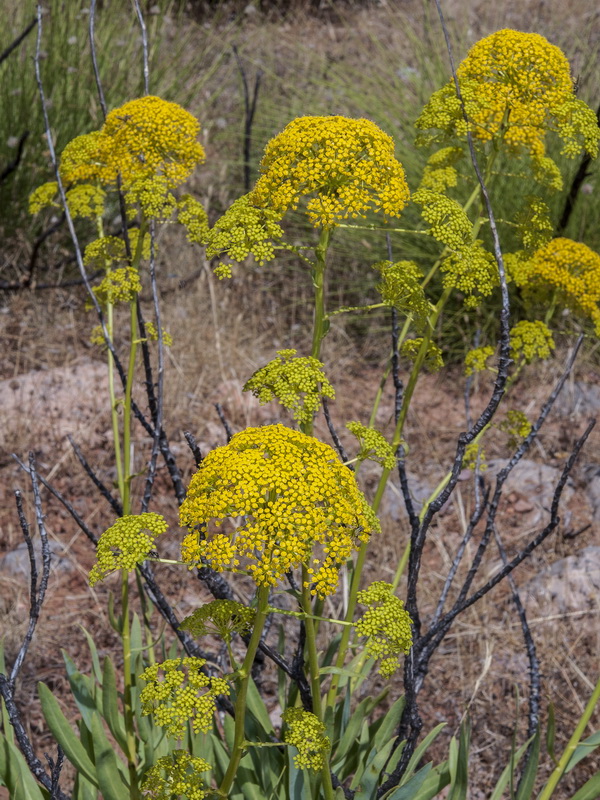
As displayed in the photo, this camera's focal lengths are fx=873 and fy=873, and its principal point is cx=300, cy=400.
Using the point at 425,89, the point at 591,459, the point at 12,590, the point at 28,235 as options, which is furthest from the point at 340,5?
the point at 12,590

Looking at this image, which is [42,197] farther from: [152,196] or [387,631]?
[387,631]

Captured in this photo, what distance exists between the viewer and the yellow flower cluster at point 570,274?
2496 millimetres

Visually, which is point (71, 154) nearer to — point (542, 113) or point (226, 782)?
point (542, 113)

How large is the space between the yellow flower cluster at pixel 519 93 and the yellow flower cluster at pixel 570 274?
55 cm

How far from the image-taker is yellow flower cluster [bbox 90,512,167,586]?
138 cm

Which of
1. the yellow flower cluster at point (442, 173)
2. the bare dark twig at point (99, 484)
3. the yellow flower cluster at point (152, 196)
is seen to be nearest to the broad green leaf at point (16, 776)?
the bare dark twig at point (99, 484)

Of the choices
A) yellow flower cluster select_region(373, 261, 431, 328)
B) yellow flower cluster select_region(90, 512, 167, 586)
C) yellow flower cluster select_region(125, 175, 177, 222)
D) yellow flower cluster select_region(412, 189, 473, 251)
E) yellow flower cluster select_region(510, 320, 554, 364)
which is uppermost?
yellow flower cluster select_region(412, 189, 473, 251)

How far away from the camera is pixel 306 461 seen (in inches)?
54.0

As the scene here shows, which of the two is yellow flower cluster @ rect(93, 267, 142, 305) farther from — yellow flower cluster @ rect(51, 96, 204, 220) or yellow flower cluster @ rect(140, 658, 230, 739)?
yellow flower cluster @ rect(140, 658, 230, 739)

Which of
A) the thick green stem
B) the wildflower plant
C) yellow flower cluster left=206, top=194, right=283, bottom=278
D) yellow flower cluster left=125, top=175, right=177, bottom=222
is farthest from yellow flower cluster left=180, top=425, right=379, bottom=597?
yellow flower cluster left=125, top=175, right=177, bottom=222

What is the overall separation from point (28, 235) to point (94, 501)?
204cm

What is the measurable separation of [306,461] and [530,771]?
1181 millimetres

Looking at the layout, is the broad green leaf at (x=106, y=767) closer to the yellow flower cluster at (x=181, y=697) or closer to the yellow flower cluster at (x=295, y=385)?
the yellow flower cluster at (x=181, y=697)

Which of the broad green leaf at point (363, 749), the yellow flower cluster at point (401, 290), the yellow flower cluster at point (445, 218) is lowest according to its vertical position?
the broad green leaf at point (363, 749)
